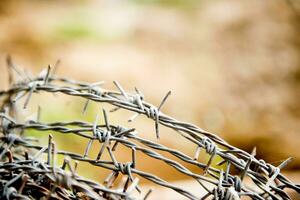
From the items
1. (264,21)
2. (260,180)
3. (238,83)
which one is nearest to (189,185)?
(260,180)

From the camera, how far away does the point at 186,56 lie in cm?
337

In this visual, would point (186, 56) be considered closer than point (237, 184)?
No

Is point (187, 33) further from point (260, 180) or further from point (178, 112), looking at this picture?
point (260, 180)

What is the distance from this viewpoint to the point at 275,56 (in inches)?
132

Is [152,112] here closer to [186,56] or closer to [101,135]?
[101,135]

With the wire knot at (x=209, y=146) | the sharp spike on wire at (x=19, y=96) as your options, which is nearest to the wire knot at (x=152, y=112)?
the wire knot at (x=209, y=146)

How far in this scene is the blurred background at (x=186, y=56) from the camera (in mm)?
2936

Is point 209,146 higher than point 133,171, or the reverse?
point 209,146

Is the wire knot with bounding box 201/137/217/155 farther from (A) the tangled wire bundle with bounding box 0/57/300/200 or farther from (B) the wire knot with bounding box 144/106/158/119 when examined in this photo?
(B) the wire knot with bounding box 144/106/158/119

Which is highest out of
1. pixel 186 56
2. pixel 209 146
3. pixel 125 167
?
pixel 186 56

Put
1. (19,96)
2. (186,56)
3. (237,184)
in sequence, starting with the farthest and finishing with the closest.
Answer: (186,56) < (19,96) < (237,184)

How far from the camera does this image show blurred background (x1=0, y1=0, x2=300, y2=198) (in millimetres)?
2936

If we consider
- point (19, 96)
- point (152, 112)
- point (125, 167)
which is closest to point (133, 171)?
point (125, 167)

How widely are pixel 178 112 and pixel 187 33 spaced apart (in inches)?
32.5
